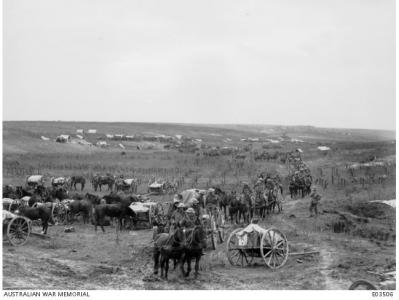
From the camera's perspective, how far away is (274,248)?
15.7 meters

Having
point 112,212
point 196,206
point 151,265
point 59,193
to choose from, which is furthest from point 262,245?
point 59,193

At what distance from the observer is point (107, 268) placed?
625 inches

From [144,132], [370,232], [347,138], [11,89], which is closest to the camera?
[11,89]

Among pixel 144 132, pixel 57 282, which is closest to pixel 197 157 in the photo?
pixel 144 132

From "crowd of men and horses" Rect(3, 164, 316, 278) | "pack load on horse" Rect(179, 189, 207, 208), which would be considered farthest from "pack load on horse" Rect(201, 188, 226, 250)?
"pack load on horse" Rect(179, 189, 207, 208)

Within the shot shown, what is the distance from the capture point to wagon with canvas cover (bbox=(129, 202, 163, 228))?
2134 centimetres

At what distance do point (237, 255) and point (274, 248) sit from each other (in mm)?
1763

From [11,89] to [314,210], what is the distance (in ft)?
42.6

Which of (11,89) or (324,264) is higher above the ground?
(11,89)

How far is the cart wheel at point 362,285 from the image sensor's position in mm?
13039

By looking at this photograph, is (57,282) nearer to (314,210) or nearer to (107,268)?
(107,268)

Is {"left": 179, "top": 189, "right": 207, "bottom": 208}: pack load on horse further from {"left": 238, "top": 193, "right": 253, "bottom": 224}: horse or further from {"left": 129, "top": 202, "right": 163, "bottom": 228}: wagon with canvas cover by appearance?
{"left": 238, "top": 193, "right": 253, "bottom": 224}: horse

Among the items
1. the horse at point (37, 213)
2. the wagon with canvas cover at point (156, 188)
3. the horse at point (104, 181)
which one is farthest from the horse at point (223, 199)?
the horse at point (37, 213)

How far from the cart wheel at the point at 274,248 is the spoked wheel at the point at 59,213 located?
10.00m
